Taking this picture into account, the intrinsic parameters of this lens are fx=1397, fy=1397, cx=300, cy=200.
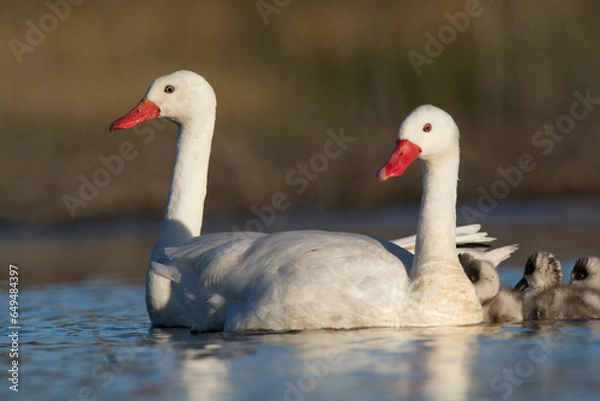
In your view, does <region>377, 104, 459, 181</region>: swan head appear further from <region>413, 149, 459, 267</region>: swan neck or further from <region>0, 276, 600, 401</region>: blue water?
<region>0, 276, 600, 401</region>: blue water

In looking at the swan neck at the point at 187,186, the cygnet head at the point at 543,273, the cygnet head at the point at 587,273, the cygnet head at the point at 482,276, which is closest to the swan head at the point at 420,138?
the cygnet head at the point at 482,276

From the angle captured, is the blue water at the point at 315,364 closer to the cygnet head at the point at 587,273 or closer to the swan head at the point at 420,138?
the cygnet head at the point at 587,273

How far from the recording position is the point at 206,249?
Result: 1058 cm

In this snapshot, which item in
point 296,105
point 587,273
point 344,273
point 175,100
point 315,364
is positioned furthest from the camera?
point 296,105

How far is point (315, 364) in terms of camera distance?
849 centimetres

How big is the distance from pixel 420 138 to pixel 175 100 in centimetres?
258

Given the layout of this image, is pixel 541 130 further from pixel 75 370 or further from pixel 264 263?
pixel 75 370

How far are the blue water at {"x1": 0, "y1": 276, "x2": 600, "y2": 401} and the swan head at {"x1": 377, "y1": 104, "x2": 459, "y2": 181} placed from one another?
3.88 ft

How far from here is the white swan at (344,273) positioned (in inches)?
381

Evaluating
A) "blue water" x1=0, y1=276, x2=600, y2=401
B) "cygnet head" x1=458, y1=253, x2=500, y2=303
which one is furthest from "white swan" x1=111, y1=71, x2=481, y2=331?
"cygnet head" x1=458, y1=253, x2=500, y2=303

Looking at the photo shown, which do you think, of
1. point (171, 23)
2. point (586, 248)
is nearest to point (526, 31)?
point (171, 23)

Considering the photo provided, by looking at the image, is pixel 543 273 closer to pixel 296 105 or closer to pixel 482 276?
pixel 482 276

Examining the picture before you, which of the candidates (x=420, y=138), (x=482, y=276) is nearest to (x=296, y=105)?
(x=482, y=276)

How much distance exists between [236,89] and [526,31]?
632cm
